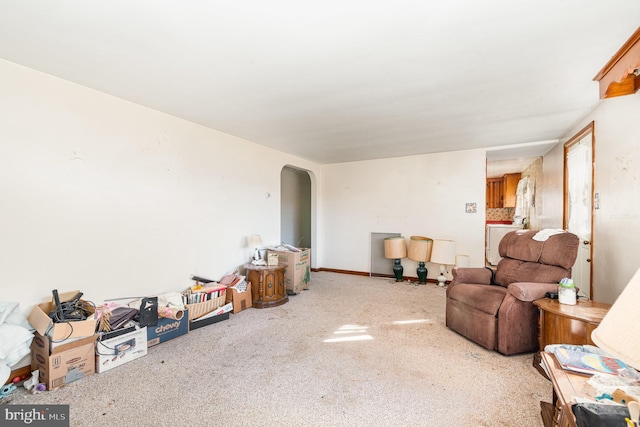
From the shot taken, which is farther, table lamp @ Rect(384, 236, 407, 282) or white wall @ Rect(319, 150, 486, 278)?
table lamp @ Rect(384, 236, 407, 282)

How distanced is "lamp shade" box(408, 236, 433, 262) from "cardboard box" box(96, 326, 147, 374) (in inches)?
161

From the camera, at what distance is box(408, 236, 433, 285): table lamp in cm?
483

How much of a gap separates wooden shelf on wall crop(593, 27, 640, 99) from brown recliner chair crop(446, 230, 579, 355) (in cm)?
122

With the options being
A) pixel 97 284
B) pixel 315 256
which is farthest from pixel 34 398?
pixel 315 256

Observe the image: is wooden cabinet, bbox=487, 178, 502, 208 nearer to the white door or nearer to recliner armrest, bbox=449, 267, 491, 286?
the white door

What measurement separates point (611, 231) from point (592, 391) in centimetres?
218

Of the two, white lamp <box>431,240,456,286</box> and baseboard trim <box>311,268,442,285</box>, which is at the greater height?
white lamp <box>431,240,456,286</box>

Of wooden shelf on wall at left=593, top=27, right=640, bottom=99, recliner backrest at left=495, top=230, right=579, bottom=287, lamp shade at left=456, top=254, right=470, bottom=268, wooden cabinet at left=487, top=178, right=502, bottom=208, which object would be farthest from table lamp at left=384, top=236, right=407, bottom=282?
wooden cabinet at left=487, top=178, right=502, bottom=208

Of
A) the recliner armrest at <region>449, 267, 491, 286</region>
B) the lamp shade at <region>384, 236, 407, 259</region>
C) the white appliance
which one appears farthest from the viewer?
the white appliance

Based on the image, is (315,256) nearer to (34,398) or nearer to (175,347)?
(175,347)

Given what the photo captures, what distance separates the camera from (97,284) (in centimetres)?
250

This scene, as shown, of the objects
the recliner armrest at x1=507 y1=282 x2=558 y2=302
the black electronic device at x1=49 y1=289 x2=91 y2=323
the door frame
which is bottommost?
the black electronic device at x1=49 y1=289 x2=91 y2=323

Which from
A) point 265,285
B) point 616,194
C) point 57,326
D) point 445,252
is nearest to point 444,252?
point 445,252

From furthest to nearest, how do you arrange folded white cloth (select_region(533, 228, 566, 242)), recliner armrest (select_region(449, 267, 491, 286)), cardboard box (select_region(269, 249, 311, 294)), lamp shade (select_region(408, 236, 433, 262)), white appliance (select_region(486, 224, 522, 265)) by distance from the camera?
1. white appliance (select_region(486, 224, 522, 265))
2. lamp shade (select_region(408, 236, 433, 262))
3. cardboard box (select_region(269, 249, 311, 294))
4. recliner armrest (select_region(449, 267, 491, 286))
5. folded white cloth (select_region(533, 228, 566, 242))
